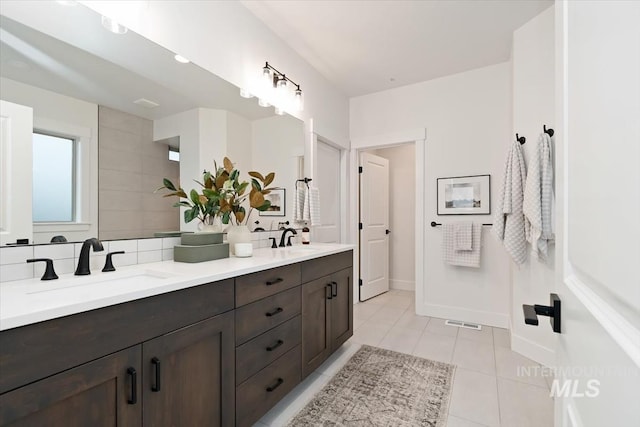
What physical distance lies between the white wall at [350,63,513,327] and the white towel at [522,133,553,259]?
2.50 ft

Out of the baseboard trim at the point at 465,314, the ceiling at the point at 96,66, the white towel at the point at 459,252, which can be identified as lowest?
the baseboard trim at the point at 465,314

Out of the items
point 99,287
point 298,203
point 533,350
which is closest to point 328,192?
point 298,203

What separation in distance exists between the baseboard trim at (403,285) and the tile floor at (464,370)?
103 centimetres

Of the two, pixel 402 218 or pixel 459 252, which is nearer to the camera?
pixel 459 252

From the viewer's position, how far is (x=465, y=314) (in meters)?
3.26

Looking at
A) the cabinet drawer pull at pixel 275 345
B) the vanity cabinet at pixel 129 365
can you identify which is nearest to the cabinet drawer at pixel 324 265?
the cabinet drawer pull at pixel 275 345

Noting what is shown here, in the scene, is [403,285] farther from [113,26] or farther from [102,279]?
[113,26]

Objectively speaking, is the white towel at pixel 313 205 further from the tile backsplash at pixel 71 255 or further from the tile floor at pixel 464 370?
the tile backsplash at pixel 71 255

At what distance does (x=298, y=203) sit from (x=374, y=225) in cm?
167

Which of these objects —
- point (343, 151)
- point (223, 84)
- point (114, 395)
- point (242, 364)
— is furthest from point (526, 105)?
point (114, 395)

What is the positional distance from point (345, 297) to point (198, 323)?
1493 millimetres

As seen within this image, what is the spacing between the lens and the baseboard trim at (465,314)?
122 inches

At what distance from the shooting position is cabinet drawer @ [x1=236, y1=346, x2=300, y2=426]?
4.62 feet

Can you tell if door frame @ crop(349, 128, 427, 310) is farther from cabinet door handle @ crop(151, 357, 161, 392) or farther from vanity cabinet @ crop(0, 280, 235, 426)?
cabinet door handle @ crop(151, 357, 161, 392)
